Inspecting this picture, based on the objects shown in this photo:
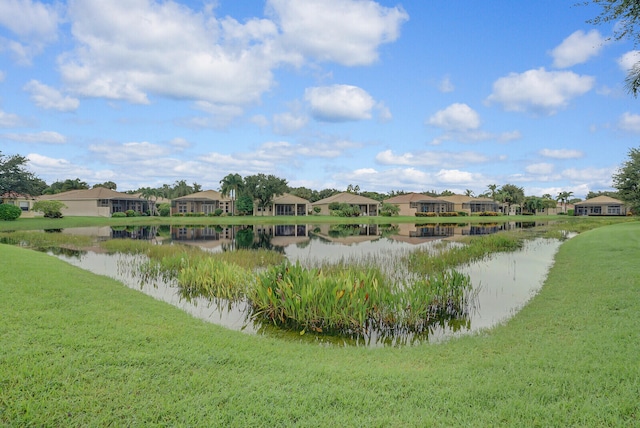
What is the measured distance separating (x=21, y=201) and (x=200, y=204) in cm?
2730

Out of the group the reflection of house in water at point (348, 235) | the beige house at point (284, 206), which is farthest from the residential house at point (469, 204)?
the reflection of house in water at point (348, 235)

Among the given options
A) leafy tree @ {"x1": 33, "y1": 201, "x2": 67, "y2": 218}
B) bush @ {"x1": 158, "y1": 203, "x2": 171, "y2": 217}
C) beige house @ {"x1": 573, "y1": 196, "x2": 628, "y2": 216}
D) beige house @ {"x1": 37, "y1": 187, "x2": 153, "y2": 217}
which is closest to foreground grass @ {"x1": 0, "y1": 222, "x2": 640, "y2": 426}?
leafy tree @ {"x1": 33, "y1": 201, "x2": 67, "y2": 218}

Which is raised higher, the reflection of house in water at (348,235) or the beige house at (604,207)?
the beige house at (604,207)

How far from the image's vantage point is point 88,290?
9.06m

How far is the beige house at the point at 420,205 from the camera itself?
7694 centimetres

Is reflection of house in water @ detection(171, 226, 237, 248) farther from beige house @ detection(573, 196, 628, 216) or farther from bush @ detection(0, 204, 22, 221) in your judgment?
beige house @ detection(573, 196, 628, 216)

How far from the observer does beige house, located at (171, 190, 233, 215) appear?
71.4 meters

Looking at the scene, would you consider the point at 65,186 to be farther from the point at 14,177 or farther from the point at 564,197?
the point at 564,197

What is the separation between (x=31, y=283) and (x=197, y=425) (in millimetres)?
7549

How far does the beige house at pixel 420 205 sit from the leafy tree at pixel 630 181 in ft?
127

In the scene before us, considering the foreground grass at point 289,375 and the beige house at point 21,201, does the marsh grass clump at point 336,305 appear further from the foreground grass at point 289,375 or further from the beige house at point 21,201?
the beige house at point 21,201

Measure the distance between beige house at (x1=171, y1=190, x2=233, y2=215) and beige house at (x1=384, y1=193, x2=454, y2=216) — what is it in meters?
34.5

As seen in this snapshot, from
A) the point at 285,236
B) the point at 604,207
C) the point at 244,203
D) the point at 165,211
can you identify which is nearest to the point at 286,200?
the point at 244,203

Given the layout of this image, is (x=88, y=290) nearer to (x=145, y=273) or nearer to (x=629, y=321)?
(x=145, y=273)
